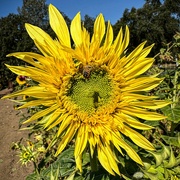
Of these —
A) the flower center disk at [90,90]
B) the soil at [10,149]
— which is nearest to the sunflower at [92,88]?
the flower center disk at [90,90]

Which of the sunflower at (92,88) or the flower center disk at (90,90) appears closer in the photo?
the sunflower at (92,88)

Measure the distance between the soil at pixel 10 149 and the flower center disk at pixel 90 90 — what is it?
127 cm

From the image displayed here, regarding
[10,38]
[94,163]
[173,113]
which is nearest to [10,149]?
[173,113]

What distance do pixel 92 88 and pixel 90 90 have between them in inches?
0.4

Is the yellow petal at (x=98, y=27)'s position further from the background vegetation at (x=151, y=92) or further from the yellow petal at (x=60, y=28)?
the background vegetation at (x=151, y=92)

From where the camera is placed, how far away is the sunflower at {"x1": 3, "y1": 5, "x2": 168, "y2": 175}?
3.12ft

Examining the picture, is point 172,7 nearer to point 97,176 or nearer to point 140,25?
point 140,25

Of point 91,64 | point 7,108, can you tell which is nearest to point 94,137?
point 91,64

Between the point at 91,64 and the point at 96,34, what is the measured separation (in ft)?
0.36

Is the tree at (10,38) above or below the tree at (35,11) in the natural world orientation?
below

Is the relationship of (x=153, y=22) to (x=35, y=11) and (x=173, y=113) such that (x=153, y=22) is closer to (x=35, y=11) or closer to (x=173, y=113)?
(x=35, y=11)

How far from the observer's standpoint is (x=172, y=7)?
915 inches

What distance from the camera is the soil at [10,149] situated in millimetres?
3527

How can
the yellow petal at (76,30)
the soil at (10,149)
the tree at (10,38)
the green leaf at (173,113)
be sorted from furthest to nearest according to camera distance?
the tree at (10,38), the soil at (10,149), the green leaf at (173,113), the yellow petal at (76,30)
